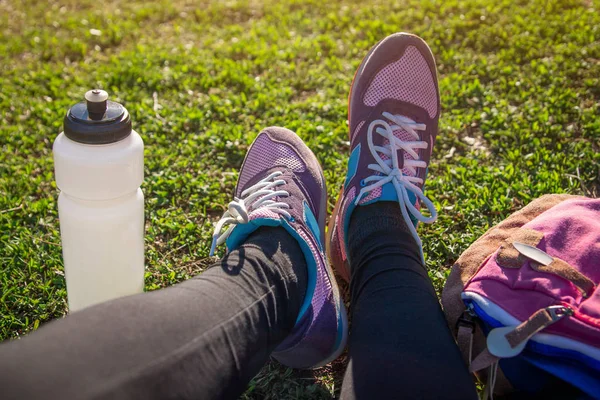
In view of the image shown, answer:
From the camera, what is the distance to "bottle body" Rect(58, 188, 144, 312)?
1612 millimetres

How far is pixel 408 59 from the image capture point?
2.33m

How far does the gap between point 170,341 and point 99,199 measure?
19.9 inches

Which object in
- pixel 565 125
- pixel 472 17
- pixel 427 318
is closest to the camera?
pixel 427 318

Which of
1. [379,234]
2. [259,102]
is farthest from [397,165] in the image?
[259,102]

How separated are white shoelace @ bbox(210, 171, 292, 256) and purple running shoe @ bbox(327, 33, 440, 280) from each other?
10.2 inches

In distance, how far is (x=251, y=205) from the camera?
1.92m

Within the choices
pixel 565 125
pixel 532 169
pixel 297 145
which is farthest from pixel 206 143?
pixel 565 125

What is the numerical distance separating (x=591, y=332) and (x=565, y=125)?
4.89 feet

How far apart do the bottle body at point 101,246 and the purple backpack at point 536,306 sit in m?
0.92

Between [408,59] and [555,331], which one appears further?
[408,59]

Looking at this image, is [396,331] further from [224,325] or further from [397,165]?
[397,165]

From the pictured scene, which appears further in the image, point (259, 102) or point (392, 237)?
point (259, 102)

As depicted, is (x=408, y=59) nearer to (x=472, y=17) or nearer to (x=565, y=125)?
(x=565, y=125)

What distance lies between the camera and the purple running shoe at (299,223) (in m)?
1.69
